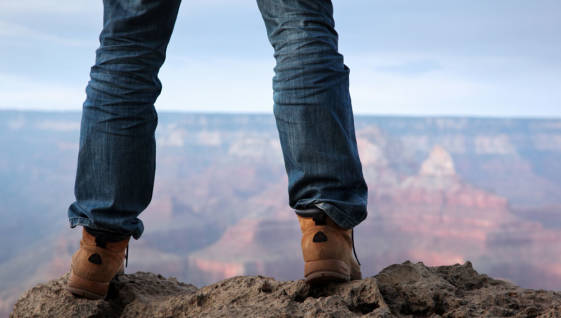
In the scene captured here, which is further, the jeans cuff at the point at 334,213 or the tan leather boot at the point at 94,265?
the tan leather boot at the point at 94,265

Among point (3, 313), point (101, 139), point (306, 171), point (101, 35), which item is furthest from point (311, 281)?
point (3, 313)

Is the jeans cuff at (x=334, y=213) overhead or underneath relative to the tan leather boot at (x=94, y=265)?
overhead

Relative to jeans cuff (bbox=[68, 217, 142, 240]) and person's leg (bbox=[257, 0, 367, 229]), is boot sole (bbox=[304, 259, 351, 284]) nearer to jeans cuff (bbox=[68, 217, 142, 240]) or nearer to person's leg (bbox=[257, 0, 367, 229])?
person's leg (bbox=[257, 0, 367, 229])

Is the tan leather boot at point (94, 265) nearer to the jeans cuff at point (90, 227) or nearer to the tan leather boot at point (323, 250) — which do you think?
the jeans cuff at point (90, 227)


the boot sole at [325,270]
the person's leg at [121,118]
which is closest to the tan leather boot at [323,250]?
the boot sole at [325,270]

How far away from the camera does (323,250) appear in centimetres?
99

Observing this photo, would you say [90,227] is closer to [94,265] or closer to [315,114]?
[94,265]

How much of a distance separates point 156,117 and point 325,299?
53cm

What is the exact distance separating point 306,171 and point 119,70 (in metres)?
0.44

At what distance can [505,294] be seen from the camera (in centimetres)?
109

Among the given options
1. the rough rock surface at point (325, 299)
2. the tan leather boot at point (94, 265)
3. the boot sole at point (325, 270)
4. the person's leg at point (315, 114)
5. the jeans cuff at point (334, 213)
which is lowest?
the rough rock surface at point (325, 299)

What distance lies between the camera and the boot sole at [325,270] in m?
1.00

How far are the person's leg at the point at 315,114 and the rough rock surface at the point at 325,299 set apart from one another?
151 mm

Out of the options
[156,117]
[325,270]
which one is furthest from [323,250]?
[156,117]
